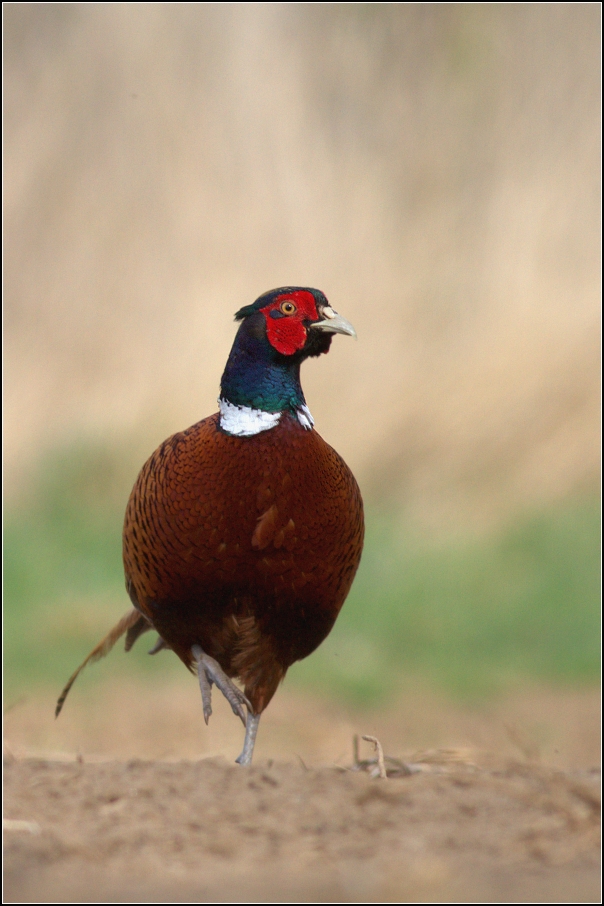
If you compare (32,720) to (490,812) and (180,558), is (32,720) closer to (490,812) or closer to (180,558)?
(180,558)

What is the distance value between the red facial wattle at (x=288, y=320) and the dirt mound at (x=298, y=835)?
1446 mm

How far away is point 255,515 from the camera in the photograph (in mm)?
3701

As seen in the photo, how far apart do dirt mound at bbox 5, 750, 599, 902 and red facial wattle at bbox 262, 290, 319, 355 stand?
145 cm

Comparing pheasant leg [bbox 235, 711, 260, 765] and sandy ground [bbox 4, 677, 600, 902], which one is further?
pheasant leg [bbox 235, 711, 260, 765]

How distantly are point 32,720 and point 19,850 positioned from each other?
15.6 ft

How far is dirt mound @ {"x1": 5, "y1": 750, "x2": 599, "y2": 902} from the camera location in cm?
231

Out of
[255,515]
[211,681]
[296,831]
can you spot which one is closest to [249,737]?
[211,681]

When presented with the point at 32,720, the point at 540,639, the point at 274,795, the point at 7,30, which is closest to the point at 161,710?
the point at 32,720

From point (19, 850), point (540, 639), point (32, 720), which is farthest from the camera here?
point (540, 639)

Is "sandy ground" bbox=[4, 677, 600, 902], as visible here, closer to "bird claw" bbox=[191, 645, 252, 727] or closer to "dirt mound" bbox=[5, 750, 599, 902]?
"dirt mound" bbox=[5, 750, 599, 902]

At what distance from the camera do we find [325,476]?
3.82m

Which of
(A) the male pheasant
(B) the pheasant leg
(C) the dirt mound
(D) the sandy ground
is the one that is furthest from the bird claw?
(C) the dirt mound

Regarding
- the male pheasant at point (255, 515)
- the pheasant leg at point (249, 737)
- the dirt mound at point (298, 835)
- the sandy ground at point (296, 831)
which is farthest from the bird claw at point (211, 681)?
the dirt mound at point (298, 835)

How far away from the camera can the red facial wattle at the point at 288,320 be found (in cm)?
383
